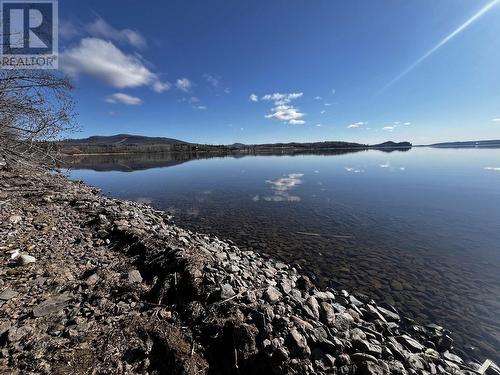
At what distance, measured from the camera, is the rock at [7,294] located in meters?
4.75

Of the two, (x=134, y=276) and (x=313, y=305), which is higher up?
(x=134, y=276)

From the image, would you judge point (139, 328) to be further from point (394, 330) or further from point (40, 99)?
point (40, 99)

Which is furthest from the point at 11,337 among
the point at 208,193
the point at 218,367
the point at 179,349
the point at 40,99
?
the point at 208,193

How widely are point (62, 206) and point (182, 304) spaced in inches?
374

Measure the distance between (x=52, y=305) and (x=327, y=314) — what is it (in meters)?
6.06

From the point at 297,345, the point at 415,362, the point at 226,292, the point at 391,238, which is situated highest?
the point at 226,292

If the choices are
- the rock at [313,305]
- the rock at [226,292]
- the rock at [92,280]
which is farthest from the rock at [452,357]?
the rock at [92,280]

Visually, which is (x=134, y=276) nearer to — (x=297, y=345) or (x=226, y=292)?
(x=226, y=292)

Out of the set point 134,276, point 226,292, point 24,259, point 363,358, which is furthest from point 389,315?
point 24,259

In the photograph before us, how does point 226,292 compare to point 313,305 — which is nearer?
point 226,292

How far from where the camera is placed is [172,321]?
4922mm

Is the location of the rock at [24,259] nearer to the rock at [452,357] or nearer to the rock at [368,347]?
the rock at [368,347]

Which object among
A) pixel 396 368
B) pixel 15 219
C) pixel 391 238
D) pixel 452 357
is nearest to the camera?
pixel 396 368

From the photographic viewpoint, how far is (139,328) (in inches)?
183
